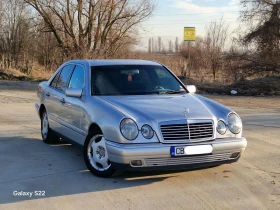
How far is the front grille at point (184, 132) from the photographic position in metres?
4.79

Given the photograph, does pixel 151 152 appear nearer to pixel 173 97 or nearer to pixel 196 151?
pixel 196 151

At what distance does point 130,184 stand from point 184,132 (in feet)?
3.00

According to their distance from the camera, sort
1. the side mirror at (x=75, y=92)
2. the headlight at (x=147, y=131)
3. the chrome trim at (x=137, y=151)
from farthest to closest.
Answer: the side mirror at (x=75, y=92) < the headlight at (x=147, y=131) < the chrome trim at (x=137, y=151)

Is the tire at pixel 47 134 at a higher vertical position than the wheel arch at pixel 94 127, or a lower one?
lower

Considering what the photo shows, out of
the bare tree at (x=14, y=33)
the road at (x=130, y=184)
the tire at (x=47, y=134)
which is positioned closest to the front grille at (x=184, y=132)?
the road at (x=130, y=184)

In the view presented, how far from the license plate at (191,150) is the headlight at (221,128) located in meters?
0.30

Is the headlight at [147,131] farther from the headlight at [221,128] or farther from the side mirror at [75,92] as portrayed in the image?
the side mirror at [75,92]

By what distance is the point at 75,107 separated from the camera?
5.94 metres

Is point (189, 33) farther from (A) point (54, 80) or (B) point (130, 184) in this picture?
(B) point (130, 184)

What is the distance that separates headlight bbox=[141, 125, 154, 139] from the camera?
4758 millimetres

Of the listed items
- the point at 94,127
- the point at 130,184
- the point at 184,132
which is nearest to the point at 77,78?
the point at 94,127

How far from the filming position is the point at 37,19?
103 feet

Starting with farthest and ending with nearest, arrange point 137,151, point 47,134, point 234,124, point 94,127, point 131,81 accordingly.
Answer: point 47,134 → point 131,81 → point 94,127 → point 234,124 → point 137,151

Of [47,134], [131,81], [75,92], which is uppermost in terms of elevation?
[131,81]
